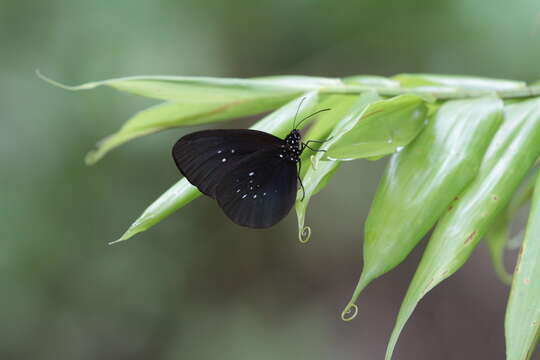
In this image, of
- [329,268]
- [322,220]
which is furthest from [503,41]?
[329,268]

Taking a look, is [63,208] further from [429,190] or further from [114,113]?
[429,190]

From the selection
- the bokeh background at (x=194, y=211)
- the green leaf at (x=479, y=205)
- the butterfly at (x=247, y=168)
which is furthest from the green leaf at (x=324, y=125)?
the bokeh background at (x=194, y=211)

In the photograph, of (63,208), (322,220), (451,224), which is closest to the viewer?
(451,224)

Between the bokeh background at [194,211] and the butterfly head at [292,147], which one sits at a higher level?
the butterfly head at [292,147]

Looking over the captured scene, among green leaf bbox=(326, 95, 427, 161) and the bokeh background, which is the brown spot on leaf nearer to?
green leaf bbox=(326, 95, 427, 161)

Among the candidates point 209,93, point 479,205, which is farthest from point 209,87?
point 479,205

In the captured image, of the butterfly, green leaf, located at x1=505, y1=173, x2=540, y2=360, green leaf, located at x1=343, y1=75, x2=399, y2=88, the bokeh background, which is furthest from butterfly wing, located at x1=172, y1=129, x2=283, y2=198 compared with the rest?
the bokeh background

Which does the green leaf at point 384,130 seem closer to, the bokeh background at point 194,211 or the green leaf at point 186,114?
the green leaf at point 186,114
